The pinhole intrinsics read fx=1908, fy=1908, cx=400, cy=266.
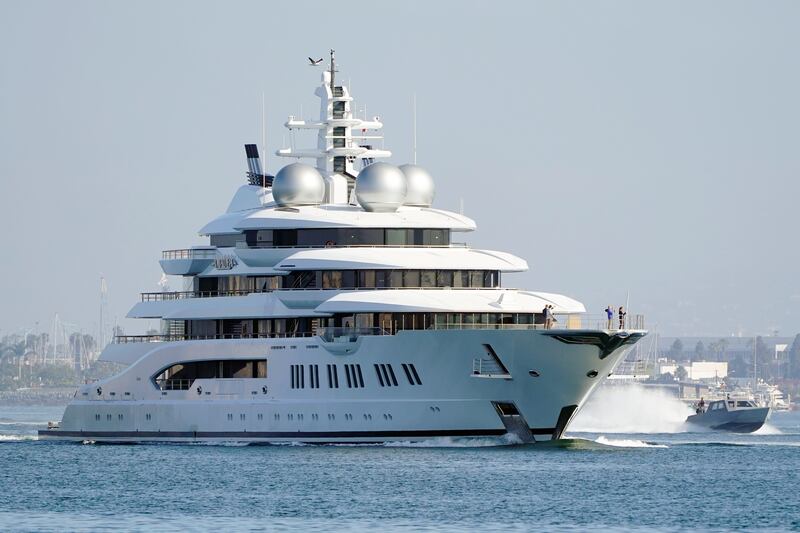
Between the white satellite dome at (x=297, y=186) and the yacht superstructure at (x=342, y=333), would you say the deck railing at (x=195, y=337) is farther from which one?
the white satellite dome at (x=297, y=186)

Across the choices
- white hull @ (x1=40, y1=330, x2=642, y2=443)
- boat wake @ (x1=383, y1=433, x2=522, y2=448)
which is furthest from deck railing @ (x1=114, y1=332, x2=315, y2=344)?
boat wake @ (x1=383, y1=433, x2=522, y2=448)

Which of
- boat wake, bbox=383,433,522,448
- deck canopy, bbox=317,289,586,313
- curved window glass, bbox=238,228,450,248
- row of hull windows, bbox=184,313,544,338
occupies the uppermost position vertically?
curved window glass, bbox=238,228,450,248

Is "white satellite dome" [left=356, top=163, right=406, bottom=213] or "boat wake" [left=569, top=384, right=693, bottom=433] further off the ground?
"white satellite dome" [left=356, top=163, right=406, bottom=213]

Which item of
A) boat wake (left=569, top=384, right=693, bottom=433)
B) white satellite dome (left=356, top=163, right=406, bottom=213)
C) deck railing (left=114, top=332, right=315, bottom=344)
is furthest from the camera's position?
boat wake (left=569, top=384, right=693, bottom=433)

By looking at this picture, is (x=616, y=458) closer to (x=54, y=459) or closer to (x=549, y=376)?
(x=549, y=376)

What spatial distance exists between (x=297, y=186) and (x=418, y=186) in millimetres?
5213

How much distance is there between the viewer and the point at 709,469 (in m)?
68.7

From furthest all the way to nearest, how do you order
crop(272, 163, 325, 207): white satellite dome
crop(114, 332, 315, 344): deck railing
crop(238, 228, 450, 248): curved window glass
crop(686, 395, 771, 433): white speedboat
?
crop(686, 395, 771, 433): white speedboat
crop(272, 163, 325, 207): white satellite dome
crop(238, 228, 450, 248): curved window glass
crop(114, 332, 315, 344): deck railing

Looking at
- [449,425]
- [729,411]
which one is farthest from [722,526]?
[729,411]

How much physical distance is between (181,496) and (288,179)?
79.6 ft

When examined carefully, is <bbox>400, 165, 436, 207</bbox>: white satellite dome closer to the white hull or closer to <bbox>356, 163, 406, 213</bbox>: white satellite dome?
<bbox>356, 163, 406, 213</bbox>: white satellite dome

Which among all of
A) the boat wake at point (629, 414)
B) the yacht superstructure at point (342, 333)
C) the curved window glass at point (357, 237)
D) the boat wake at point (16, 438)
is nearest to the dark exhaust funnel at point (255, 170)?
the yacht superstructure at point (342, 333)

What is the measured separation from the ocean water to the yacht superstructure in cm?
141

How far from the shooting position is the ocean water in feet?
176
